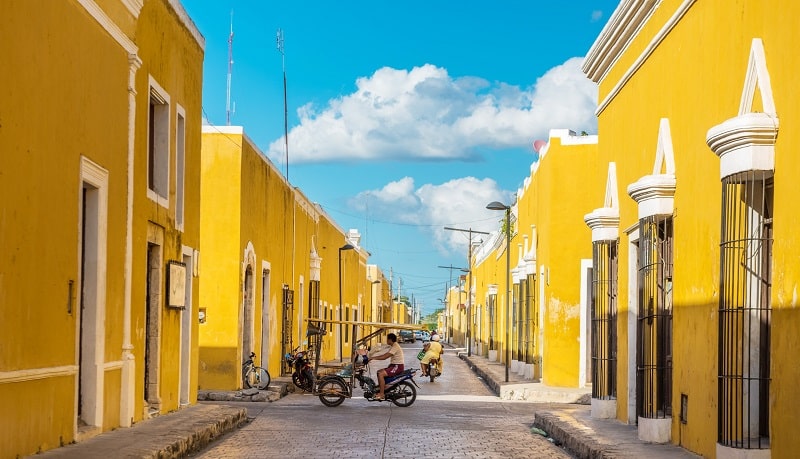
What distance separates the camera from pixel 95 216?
1218cm

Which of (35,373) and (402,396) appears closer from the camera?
(35,373)

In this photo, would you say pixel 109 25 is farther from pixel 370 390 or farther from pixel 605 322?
pixel 370 390

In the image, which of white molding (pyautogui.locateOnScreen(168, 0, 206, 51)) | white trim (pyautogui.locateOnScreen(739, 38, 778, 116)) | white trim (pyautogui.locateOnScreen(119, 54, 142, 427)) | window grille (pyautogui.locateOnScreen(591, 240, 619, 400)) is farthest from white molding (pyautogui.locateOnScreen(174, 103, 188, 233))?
white trim (pyautogui.locateOnScreen(739, 38, 778, 116))

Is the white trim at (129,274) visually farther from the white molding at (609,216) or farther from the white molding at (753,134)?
the white molding at (753,134)

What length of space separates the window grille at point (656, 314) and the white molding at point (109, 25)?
609 centimetres

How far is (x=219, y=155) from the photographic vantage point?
22484mm

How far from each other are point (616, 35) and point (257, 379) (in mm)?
11517

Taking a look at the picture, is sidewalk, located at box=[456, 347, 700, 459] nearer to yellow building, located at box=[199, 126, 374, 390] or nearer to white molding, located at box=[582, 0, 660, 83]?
white molding, located at box=[582, 0, 660, 83]

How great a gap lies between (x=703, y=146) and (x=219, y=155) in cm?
1287

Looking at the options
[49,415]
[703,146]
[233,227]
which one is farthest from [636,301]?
[233,227]

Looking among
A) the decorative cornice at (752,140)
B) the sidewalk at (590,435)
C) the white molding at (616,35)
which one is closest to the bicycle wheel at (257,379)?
the sidewalk at (590,435)

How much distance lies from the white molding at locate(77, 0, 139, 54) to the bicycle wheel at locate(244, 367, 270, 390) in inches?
420

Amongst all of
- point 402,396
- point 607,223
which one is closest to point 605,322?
point 607,223

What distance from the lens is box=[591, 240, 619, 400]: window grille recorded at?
16578 millimetres
